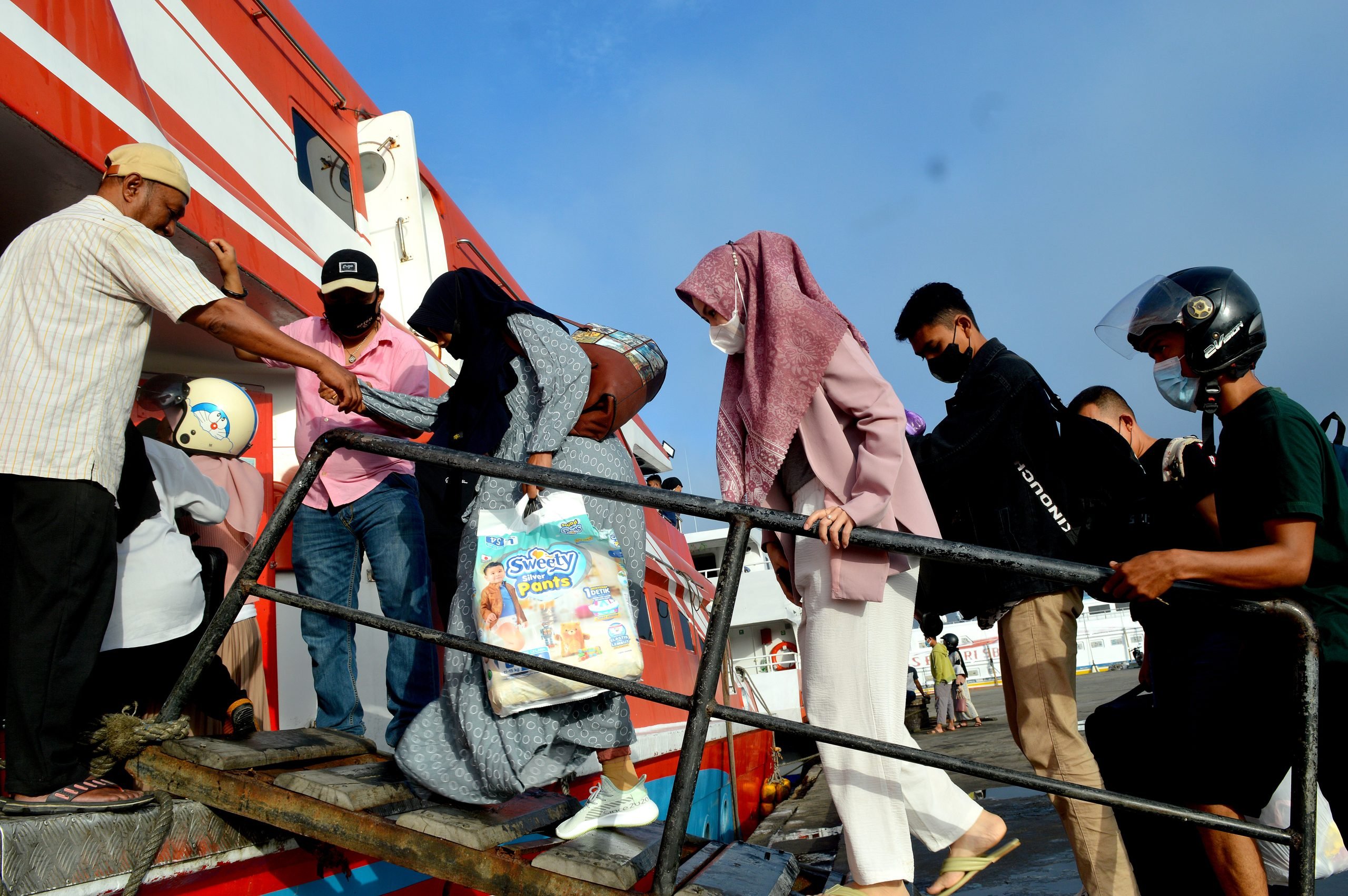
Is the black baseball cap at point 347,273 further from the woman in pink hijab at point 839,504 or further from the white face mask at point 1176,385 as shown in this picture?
the white face mask at point 1176,385

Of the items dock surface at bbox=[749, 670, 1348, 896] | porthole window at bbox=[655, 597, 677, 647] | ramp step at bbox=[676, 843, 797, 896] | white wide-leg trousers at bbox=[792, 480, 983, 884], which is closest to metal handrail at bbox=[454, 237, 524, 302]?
porthole window at bbox=[655, 597, 677, 647]

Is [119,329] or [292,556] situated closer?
[119,329]

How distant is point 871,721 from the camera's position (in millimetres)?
2209

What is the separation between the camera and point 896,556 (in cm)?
230

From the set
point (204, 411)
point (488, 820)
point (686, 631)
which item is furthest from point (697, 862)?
point (686, 631)

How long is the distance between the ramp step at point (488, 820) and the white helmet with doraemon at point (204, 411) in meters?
2.01

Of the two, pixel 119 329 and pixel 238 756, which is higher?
pixel 119 329

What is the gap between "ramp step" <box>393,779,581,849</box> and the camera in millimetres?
2117

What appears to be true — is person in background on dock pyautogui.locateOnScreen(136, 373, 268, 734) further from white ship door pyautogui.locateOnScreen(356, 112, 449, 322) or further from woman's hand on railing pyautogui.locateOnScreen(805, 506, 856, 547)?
white ship door pyautogui.locateOnScreen(356, 112, 449, 322)

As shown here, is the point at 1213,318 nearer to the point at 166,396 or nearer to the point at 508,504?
the point at 508,504

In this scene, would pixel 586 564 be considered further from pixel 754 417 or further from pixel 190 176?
pixel 190 176

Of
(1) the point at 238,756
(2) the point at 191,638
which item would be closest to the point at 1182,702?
(1) the point at 238,756

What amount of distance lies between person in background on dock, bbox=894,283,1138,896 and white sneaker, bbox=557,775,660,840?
103 cm

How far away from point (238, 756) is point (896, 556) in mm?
1722
